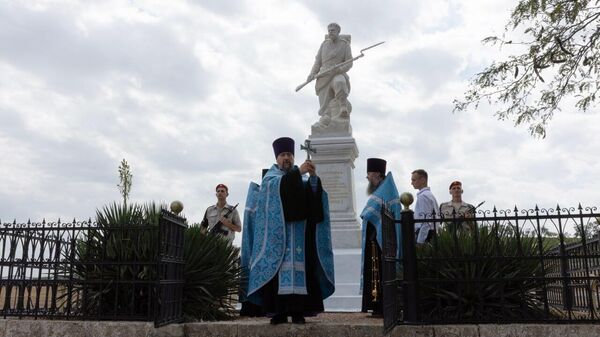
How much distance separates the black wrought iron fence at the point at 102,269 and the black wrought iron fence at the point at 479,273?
2280 millimetres

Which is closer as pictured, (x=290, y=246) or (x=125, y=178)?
(x=290, y=246)

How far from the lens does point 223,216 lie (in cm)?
877

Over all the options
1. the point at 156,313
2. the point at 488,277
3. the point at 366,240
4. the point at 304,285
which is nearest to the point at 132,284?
the point at 156,313

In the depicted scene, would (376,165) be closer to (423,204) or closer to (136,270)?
(423,204)

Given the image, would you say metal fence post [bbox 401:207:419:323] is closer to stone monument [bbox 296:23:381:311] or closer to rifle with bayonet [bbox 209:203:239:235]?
stone monument [bbox 296:23:381:311]

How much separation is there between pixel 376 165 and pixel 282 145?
63.8 inches

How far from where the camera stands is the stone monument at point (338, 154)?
969 centimetres

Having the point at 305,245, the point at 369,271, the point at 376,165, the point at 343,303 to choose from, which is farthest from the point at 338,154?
the point at 305,245

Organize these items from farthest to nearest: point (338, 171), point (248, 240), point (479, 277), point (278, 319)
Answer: point (338, 171) < point (248, 240) < point (278, 319) < point (479, 277)

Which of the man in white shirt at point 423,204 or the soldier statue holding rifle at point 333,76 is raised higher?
the soldier statue holding rifle at point 333,76

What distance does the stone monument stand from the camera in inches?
381

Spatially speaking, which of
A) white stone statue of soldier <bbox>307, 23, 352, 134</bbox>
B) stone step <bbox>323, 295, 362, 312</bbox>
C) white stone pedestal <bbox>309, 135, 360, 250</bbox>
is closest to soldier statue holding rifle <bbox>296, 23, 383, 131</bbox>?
white stone statue of soldier <bbox>307, 23, 352, 134</bbox>

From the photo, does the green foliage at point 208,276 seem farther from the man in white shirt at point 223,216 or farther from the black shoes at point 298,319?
the man in white shirt at point 223,216

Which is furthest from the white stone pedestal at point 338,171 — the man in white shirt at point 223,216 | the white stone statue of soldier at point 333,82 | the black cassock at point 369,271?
the black cassock at point 369,271
